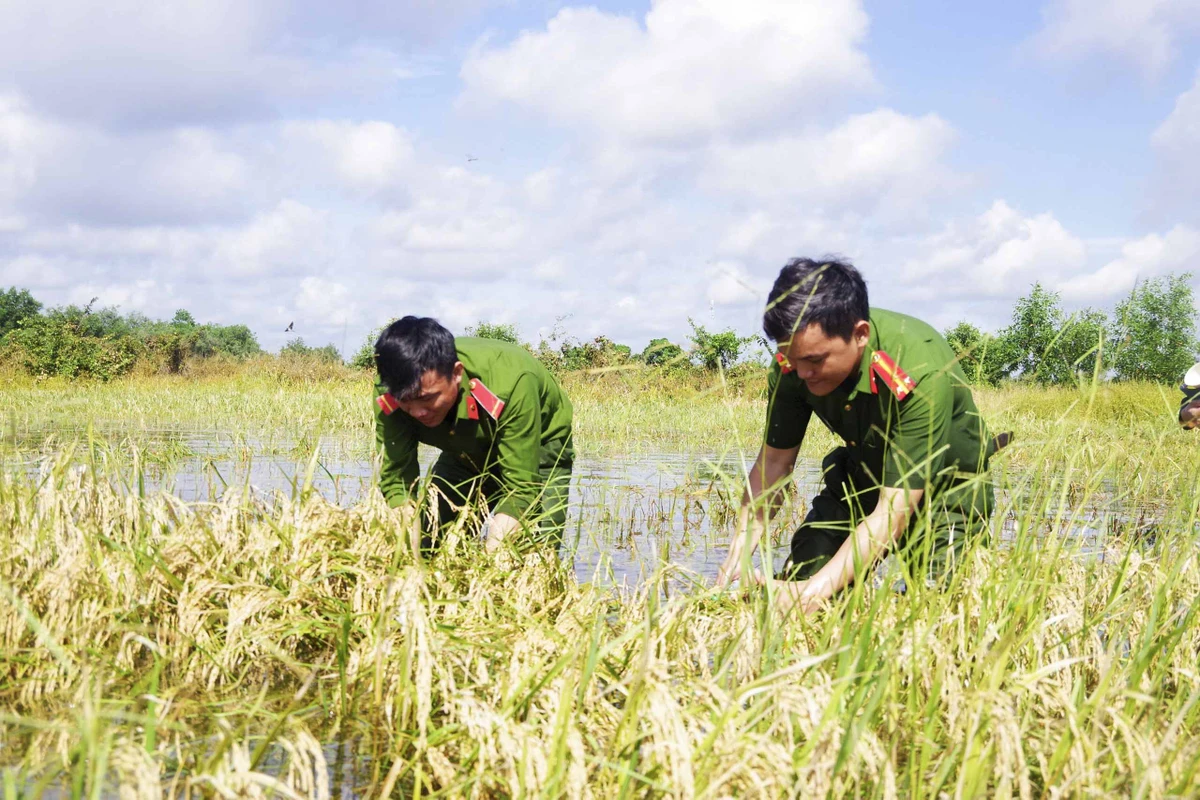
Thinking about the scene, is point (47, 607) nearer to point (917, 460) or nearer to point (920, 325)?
point (917, 460)

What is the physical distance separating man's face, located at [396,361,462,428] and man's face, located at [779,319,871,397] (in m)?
1.36

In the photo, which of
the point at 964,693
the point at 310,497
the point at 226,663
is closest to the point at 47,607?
the point at 226,663

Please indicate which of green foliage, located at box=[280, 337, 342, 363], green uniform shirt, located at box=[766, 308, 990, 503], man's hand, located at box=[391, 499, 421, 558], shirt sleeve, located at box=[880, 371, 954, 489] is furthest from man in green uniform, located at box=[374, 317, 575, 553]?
green foliage, located at box=[280, 337, 342, 363]

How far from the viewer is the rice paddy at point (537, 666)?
6.44ft

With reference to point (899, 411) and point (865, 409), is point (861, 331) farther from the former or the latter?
point (865, 409)

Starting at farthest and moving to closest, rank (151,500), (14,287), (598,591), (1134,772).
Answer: (14,287)
(151,500)
(598,591)
(1134,772)

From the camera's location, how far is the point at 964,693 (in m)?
2.26

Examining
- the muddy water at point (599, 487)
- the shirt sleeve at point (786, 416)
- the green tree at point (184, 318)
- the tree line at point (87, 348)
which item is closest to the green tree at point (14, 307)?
the green tree at point (184, 318)

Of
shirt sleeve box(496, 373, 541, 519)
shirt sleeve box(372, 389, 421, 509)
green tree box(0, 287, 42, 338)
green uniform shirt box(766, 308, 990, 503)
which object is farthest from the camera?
green tree box(0, 287, 42, 338)

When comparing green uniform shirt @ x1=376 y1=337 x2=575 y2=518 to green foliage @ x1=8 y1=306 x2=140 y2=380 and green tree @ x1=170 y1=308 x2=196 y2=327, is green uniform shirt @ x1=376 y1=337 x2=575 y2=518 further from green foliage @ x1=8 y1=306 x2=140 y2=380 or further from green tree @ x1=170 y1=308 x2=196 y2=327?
green tree @ x1=170 y1=308 x2=196 y2=327

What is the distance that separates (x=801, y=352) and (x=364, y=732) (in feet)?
5.88

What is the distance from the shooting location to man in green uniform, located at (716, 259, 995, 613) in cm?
314

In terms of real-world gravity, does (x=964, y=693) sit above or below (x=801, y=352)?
below

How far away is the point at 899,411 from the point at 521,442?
Result: 1.55 m
